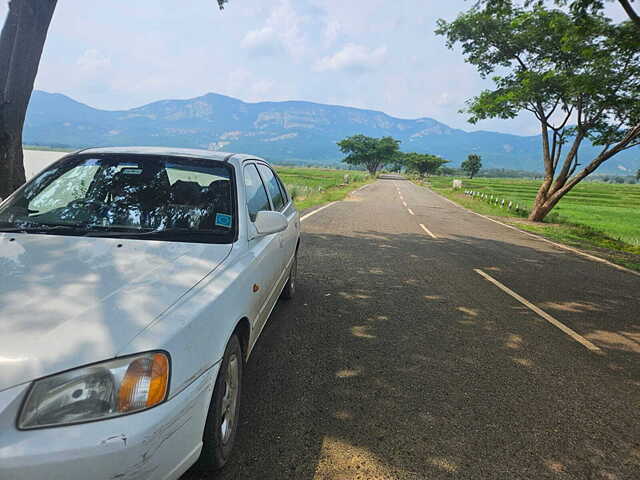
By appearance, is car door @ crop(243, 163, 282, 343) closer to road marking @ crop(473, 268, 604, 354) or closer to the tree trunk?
road marking @ crop(473, 268, 604, 354)

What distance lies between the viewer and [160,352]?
5.07ft

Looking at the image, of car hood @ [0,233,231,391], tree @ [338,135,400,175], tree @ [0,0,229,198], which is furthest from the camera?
tree @ [338,135,400,175]

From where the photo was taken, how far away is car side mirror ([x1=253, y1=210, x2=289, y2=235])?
2.78 m

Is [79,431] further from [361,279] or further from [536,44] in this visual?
[536,44]

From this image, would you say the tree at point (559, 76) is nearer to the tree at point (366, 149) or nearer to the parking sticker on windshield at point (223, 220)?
the parking sticker on windshield at point (223, 220)

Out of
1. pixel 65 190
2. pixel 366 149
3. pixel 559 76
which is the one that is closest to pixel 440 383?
pixel 65 190

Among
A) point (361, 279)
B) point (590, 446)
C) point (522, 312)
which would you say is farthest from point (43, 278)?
point (522, 312)

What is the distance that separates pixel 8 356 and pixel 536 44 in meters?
17.9

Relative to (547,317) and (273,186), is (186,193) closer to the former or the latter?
(273,186)

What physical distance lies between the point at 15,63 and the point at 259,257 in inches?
201

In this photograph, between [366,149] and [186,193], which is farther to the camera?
[366,149]

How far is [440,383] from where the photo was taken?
3.11m

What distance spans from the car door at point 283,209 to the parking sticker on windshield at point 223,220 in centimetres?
92

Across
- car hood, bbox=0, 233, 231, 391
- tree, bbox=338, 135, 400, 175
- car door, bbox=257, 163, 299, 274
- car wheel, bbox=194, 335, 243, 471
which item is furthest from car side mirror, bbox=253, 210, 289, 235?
tree, bbox=338, 135, 400, 175
